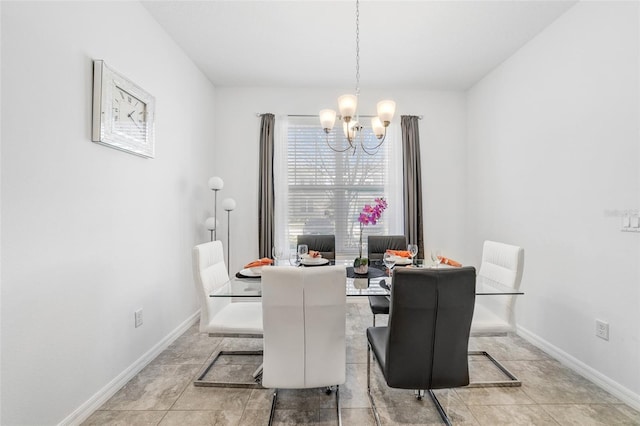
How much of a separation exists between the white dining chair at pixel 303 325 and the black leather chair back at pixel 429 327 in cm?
28

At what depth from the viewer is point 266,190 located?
3.55 m

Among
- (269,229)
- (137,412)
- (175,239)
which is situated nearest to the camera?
(137,412)

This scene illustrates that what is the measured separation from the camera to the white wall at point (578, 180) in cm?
185

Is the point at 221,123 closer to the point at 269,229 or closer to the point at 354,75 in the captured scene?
the point at 269,229

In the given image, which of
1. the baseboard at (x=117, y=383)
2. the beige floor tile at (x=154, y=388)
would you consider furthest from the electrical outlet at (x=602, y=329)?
the baseboard at (x=117, y=383)

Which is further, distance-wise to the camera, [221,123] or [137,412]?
[221,123]

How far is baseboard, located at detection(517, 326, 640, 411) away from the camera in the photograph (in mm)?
1788

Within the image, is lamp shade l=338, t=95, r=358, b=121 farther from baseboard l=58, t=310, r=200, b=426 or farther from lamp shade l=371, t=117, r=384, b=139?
baseboard l=58, t=310, r=200, b=426

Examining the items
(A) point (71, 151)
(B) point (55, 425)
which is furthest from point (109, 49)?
(B) point (55, 425)

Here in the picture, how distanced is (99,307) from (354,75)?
321 cm

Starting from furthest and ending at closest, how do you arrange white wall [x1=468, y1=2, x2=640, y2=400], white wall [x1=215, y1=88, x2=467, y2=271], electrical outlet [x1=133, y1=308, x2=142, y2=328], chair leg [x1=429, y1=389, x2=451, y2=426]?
white wall [x1=215, y1=88, x2=467, y2=271]
electrical outlet [x1=133, y1=308, x2=142, y2=328]
white wall [x1=468, y1=2, x2=640, y2=400]
chair leg [x1=429, y1=389, x2=451, y2=426]

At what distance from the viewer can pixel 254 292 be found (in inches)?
69.8

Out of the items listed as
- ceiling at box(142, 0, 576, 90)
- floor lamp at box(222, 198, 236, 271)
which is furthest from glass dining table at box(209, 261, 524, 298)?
ceiling at box(142, 0, 576, 90)

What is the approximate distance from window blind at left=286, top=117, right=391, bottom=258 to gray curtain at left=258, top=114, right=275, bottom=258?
0.84ft
